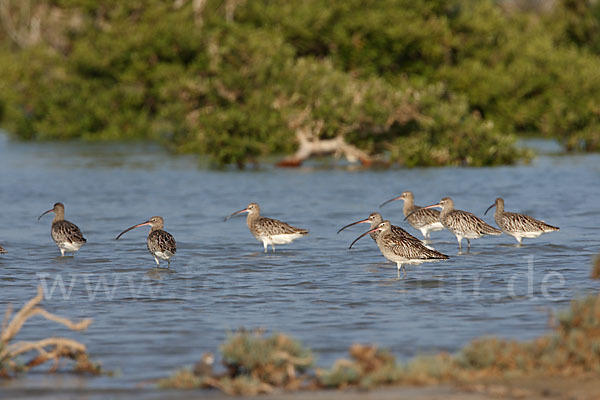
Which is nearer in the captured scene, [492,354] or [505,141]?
[492,354]

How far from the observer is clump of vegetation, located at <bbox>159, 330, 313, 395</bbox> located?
8891 millimetres

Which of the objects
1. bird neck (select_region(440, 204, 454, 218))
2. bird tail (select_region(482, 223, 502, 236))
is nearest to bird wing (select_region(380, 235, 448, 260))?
bird tail (select_region(482, 223, 502, 236))

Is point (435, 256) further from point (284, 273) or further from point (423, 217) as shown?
point (423, 217)

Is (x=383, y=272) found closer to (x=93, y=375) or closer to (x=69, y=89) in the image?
(x=93, y=375)

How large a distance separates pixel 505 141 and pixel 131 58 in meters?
26.6

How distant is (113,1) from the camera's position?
5662 cm

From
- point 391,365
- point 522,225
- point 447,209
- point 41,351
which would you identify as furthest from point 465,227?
point 41,351

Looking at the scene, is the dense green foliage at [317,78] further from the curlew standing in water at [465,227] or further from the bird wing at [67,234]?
the bird wing at [67,234]

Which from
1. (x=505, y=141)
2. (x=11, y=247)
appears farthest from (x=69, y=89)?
(x=11, y=247)

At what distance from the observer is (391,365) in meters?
8.95

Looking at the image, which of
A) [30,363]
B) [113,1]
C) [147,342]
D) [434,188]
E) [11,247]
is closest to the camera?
[30,363]

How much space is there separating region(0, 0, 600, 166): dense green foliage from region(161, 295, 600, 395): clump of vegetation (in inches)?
1077

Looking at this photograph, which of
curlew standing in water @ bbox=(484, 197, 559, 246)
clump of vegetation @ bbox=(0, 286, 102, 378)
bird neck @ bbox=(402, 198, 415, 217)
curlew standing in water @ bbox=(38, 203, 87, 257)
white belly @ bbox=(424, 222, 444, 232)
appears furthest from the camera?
bird neck @ bbox=(402, 198, 415, 217)

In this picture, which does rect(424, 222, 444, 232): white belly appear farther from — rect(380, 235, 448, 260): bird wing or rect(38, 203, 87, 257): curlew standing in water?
rect(38, 203, 87, 257): curlew standing in water
